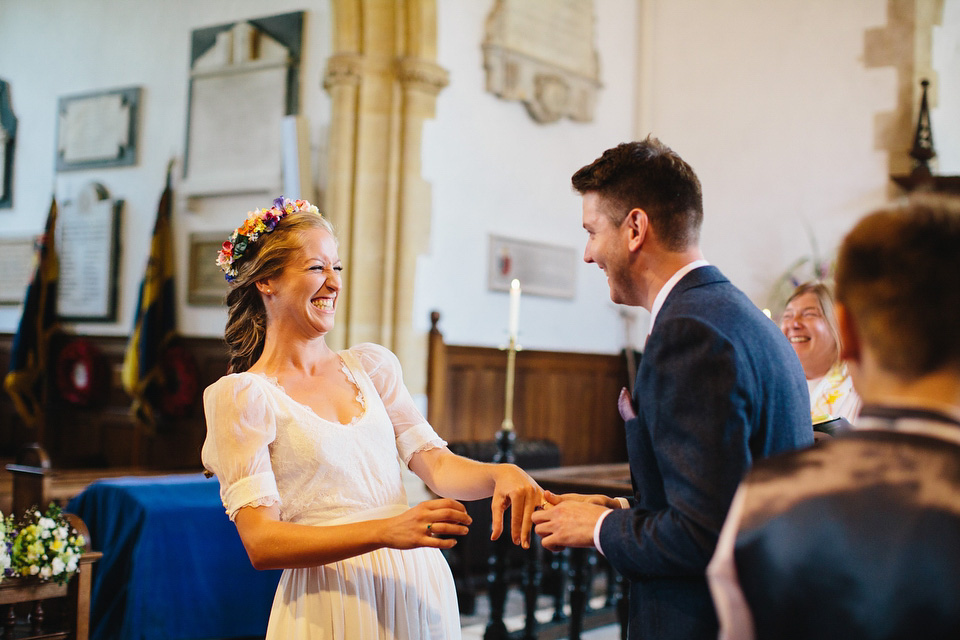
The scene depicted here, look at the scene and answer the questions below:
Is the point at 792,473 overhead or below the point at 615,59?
below

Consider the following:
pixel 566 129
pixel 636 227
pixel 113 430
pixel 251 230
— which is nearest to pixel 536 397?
pixel 566 129

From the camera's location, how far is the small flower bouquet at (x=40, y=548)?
2.72 meters

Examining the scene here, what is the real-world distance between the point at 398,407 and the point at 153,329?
14.3ft

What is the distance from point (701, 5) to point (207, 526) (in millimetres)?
5577

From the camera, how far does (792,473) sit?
955mm

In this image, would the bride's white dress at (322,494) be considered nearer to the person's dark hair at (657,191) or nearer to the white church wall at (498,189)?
the person's dark hair at (657,191)

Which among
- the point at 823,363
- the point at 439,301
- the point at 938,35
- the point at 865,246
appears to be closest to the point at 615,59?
the point at 938,35

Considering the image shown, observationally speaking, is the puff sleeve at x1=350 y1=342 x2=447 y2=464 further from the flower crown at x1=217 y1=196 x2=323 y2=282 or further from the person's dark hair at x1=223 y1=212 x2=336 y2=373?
the flower crown at x1=217 y1=196 x2=323 y2=282

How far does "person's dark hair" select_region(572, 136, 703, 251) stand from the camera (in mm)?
1614

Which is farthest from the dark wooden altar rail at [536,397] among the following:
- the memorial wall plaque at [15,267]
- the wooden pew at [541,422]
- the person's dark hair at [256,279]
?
the memorial wall plaque at [15,267]

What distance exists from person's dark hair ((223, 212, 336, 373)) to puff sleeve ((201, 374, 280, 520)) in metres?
0.28

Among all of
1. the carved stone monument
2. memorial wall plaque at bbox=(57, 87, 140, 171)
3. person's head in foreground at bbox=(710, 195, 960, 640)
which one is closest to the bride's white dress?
person's head in foreground at bbox=(710, 195, 960, 640)

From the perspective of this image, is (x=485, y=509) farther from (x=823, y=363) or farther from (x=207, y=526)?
(x=823, y=363)

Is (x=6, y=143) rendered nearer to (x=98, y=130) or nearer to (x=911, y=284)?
(x=98, y=130)
